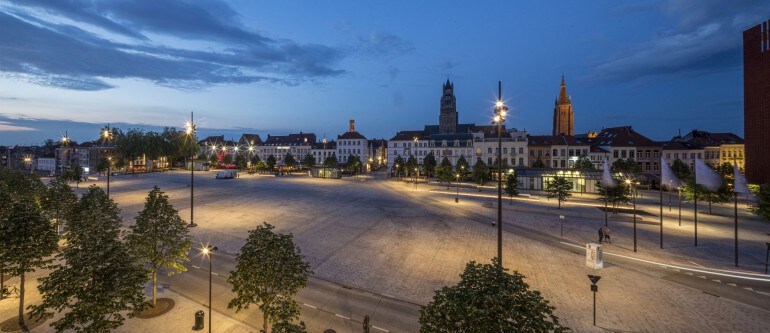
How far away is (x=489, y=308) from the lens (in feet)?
26.5

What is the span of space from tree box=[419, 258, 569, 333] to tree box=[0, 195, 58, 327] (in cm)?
1810

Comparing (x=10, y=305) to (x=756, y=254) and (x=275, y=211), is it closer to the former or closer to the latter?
(x=275, y=211)

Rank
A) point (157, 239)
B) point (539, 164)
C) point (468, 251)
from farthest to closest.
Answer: point (539, 164), point (468, 251), point (157, 239)

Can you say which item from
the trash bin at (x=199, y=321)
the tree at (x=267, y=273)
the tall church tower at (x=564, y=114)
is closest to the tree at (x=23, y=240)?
the trash bin at (x=199, y=321)

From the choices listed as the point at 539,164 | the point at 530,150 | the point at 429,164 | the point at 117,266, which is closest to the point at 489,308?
the point at 117,266

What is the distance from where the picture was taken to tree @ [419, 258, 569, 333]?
790cm

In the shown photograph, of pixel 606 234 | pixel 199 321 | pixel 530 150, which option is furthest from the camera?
pixel 530 150

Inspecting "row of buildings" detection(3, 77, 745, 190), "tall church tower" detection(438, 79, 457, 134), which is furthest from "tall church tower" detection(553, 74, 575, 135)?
"tall church tower" detection(438, 79, 457, 134)

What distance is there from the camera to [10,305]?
16.5 m

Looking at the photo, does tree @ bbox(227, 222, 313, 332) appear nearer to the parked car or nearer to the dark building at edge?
the dark building at edge

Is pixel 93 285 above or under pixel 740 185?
under

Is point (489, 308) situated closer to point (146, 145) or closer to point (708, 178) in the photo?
point (708, 178)

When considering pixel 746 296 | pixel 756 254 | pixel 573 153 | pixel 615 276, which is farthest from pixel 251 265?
pixel 573 153

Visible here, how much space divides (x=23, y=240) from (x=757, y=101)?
8881 centimetres
